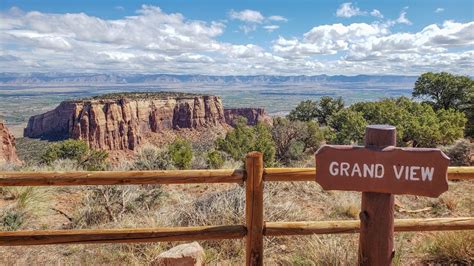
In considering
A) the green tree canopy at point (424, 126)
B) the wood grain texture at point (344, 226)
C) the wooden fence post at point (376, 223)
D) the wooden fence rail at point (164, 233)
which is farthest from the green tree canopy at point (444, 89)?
the wooden fence post at point (376, 223)

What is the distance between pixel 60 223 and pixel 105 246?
2559 millimetres

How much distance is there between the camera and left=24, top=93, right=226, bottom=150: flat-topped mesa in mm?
84938

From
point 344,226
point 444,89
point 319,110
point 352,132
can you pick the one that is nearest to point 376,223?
point 344,226

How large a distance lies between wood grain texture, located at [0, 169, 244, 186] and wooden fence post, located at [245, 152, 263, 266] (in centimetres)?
17

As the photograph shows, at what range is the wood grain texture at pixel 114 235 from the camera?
3570 mm

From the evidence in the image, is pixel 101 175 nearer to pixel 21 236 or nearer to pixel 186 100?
pixel 21 236

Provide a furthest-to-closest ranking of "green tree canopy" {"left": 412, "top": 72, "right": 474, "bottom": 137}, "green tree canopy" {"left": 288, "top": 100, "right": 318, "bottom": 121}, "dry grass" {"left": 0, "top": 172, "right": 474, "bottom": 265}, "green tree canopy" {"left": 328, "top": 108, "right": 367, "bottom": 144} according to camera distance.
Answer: "green tree canopy" {"left": 288, "top": 100, "right": 318, "bottom": 121}
"green tree canopy" {"left": 412, "top": 72, "right": 474, "bottom": 137}
"green tree canopy" {"left": 328, "top": 108, "right": 367, "bottom": 144}
"dry grass" {"left": 0, "top": 172, "right": 474, "bottom": 265}

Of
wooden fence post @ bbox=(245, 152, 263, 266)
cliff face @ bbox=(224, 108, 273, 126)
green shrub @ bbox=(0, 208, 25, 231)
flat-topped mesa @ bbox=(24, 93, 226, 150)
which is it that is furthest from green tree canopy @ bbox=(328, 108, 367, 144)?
cliff face @ bbox=(224, 108, 273, 126)

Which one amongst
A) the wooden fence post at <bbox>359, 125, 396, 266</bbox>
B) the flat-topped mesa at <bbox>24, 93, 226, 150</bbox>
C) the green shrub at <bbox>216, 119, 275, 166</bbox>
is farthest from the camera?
the flat-topped mesa at <bbox>24, 93, 226, 150</bbox>

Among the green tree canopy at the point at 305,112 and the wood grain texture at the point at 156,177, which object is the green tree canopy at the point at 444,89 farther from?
the wood grain texture at the point at 156,177

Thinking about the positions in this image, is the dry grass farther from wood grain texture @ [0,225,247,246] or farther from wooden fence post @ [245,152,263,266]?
wood grain texture @ [0,225,247,246]

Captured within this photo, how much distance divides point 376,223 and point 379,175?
0.37m

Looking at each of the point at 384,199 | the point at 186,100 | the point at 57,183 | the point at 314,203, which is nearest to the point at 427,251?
the point at 384,199

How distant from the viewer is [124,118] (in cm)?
9075
